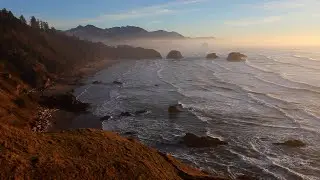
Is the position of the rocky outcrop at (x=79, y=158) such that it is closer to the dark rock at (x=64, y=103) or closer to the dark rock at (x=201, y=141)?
the dark rock at (x=201, y=141)

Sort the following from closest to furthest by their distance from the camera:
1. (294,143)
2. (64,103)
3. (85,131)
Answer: (85,131) < (294,143) < (64,103)

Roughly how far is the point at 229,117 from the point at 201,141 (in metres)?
13.3

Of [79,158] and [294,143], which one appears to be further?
[294,143]

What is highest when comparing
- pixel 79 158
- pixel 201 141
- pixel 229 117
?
pixel 79 158

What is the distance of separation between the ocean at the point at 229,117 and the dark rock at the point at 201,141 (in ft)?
2.53

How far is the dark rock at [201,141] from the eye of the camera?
39906mm

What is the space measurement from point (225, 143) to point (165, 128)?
29.5 feet

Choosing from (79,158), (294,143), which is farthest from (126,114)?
(79,158)

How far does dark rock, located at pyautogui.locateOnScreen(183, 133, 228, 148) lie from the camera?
39.9 metres

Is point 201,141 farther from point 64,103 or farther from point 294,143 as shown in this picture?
point 64,103

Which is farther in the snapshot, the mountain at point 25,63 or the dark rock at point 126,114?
the dark rock at point 126,114

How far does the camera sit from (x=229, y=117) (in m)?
52.6

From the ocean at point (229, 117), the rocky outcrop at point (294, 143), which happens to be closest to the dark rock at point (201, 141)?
the ocean at point (229, 117)

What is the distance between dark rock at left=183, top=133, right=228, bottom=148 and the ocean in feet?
2.53
